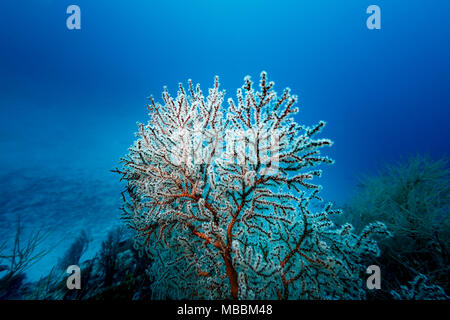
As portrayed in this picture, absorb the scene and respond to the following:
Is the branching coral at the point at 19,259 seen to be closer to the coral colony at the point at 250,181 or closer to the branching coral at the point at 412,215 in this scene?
the coral colony at the point at 250,181

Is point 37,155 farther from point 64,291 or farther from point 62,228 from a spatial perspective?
point 64,291

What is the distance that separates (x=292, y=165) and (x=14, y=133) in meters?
52.2

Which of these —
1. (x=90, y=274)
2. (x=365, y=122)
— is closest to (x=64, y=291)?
(x=90, y=274)

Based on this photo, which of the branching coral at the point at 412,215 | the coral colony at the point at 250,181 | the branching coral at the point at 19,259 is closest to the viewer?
the coral colony at the point at 250,181

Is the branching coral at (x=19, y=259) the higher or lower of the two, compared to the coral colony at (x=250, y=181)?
lower

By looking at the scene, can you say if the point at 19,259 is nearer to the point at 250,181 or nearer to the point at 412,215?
the point at 250,181

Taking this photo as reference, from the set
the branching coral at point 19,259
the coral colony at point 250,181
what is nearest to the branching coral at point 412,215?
the coral colony at point 250,181

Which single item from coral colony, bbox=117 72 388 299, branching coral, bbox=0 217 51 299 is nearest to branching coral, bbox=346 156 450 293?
coral colony, bbox=117 72 388 299

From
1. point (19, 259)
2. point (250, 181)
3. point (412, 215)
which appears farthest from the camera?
point (19, 259)

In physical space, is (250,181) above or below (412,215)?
above

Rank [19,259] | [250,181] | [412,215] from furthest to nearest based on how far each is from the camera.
Result: [19,259], [412,215], [250,181]

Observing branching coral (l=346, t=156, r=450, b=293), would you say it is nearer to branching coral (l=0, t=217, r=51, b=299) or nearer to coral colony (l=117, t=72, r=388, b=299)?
coral colony (l=117, t=72, r=388, b=299)

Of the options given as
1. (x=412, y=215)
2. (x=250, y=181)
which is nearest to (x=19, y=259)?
(x=250, y=181)

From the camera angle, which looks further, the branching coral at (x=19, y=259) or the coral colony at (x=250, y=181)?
the branching coral at (x=19, y=259)
